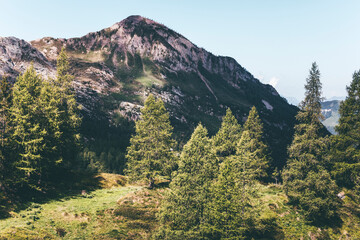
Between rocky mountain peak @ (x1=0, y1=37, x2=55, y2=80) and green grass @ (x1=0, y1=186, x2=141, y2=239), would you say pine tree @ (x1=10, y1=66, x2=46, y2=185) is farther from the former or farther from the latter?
rocky mountain peak @ (x1=0, y1=37, x2=55, y2=80)

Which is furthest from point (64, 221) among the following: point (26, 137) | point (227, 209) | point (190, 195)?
point (227, 209)

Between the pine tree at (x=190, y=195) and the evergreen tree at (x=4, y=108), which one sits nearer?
the pine tree at (x=190, y=195)

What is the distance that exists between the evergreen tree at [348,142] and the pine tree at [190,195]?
26.5 meters

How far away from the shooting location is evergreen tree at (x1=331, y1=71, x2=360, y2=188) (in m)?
37.0

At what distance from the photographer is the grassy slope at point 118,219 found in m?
22.2

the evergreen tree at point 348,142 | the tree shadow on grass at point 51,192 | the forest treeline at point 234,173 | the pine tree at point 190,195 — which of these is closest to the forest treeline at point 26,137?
the tree shadow on grass at point 51,192

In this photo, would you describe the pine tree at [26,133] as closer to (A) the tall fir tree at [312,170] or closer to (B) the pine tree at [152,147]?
(B) the pine tree at [152,147]

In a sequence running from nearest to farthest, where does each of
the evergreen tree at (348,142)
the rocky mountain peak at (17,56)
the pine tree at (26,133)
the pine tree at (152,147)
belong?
the pine tree at (26,133), the pine tree at (152,147), the evergreen tree at (348,142), the rocky mountain peak at (17,56)

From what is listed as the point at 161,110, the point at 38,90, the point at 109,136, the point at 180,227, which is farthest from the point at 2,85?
the point at 109,136

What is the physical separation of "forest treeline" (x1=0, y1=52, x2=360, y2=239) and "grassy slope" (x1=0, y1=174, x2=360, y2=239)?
1.65m

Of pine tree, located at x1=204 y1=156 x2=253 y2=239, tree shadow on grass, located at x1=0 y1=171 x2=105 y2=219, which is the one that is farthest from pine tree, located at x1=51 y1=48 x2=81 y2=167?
pine tree, located at x1=204 y1=156 x2=253 y2=239

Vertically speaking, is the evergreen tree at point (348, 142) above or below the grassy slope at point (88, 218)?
above

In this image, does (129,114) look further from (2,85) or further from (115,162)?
(2,85)

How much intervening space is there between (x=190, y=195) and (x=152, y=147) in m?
14.0
